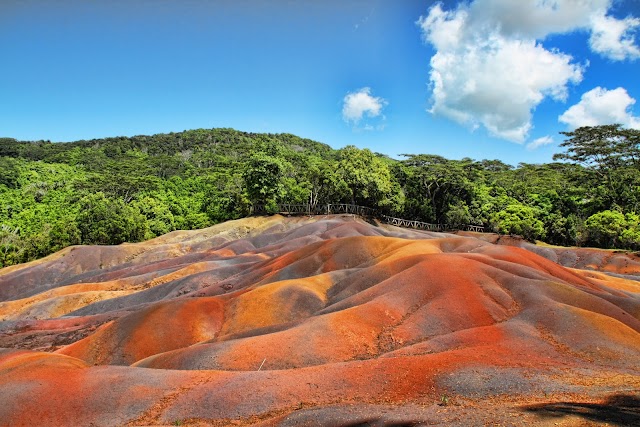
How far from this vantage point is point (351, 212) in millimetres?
95625

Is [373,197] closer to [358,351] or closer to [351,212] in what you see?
[351,212]

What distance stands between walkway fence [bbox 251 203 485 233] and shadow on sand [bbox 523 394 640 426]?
264 feet

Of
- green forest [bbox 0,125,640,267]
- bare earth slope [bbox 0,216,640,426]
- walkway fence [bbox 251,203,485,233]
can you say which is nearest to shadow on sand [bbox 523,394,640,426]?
bare earth slope [bbox 0,216,640,426]

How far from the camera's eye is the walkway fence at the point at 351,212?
9575 cm

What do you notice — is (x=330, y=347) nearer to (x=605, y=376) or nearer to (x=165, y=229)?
(x=605, y=376)

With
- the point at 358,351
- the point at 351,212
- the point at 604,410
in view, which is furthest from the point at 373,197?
the point at 604,410

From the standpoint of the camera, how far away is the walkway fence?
314ft

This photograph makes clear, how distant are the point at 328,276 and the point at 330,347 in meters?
14.0

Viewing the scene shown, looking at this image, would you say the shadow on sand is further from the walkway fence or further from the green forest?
the walkway fence

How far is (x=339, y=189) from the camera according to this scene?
93.9m

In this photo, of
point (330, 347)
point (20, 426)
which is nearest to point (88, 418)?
point (20, 426)

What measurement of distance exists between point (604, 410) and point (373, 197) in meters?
82.4

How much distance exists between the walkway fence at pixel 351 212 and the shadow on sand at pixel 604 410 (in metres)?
80.5

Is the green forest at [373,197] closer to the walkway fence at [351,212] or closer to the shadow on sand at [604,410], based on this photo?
the walkway fence at [351,212]
